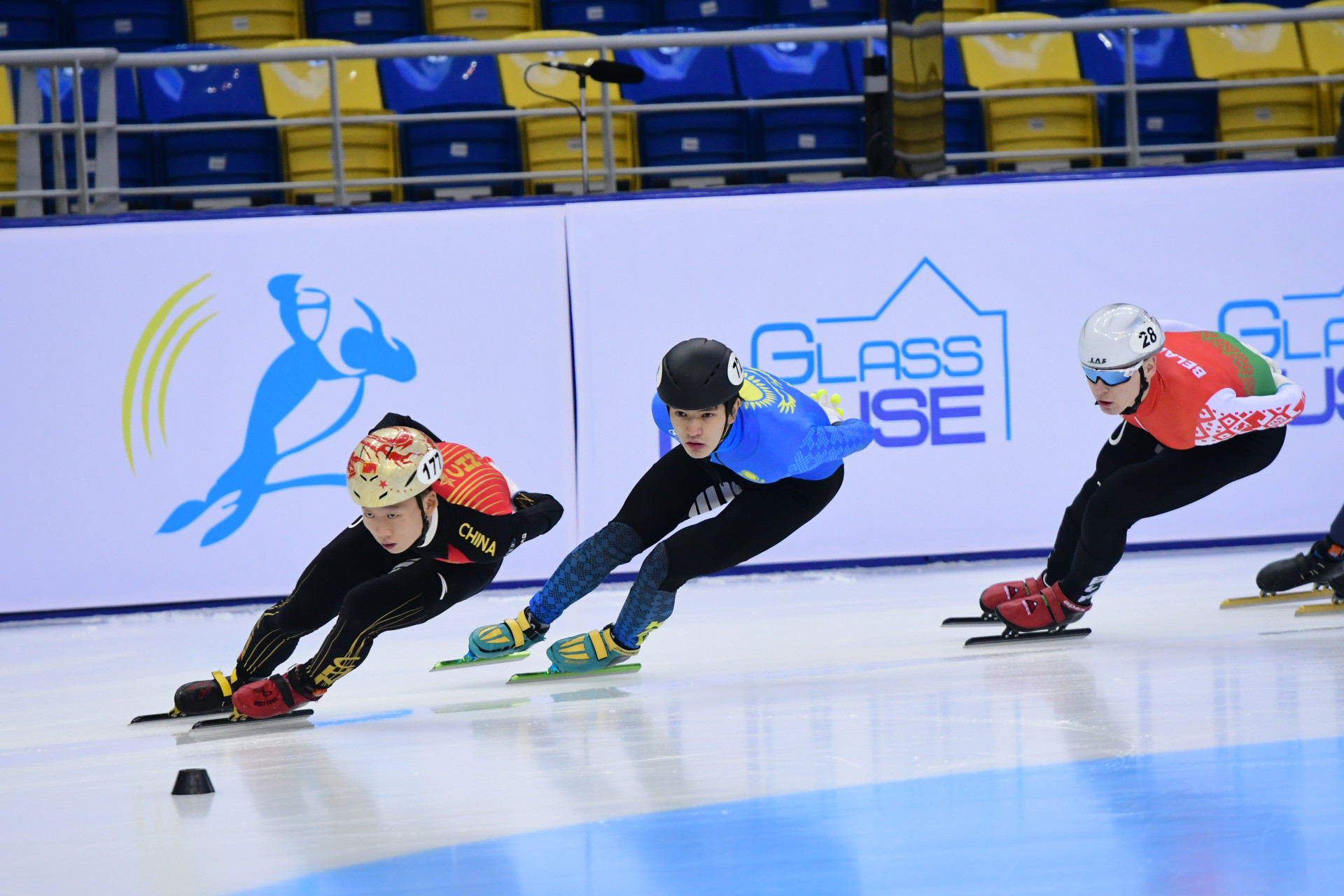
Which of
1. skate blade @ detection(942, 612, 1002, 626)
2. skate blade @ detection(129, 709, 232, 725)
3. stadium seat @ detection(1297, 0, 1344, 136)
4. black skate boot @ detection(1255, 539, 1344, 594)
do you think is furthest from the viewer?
stadium seat @ detection(1297, 0, 1344, 136)

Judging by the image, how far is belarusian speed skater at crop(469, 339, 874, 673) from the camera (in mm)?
4172

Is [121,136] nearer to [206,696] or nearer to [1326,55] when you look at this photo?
[206,696]

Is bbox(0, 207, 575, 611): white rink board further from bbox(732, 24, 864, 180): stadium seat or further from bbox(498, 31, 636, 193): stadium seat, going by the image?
bbox(732, 24, 864, 180): stadium seat

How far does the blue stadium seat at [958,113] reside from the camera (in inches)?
324

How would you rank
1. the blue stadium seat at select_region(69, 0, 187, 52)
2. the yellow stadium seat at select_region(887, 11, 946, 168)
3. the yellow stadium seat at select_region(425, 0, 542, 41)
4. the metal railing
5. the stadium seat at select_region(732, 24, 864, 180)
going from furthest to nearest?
1. the yellow stadium seat at select_region(425, 0, 542, 41)
2. the blue stadium seat at select_region(69, 0, 187, 52)
3. the stadium seat at select_region(732, 24, 864, 180)
4. the yellow stadium seat at select_region(887, 11, 946, 168)
5. the metal railing

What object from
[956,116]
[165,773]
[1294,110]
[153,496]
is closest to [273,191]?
[153,496]

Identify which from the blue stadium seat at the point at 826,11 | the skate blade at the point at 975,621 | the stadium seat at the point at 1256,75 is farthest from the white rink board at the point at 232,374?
the stadium seat at the point at 1256,75

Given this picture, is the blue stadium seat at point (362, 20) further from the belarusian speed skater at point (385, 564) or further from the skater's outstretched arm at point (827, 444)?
the skater's outstretched arm at point (827, 444)

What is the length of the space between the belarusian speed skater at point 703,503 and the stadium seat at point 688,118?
3811mm

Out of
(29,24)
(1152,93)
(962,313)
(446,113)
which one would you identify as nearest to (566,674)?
(962,313)

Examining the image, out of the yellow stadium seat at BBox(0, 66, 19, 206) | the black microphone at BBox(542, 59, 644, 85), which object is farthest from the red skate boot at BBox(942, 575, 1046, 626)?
the yellow stadium seat at BBox(0, 66, 19, 206)

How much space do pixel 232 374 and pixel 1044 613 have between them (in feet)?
13.1

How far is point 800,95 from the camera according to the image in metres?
8.41

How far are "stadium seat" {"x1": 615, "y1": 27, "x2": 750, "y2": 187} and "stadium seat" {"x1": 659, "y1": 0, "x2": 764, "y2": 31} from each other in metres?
0.70
